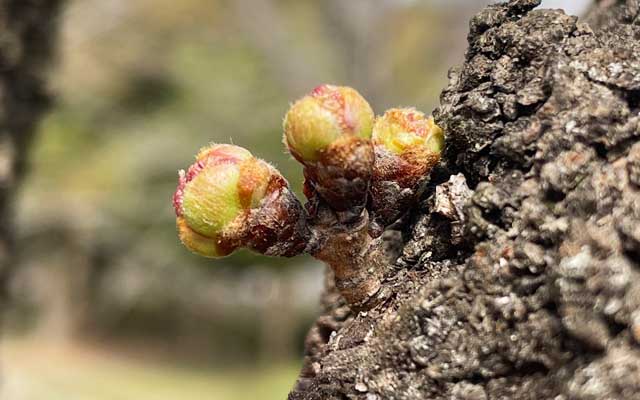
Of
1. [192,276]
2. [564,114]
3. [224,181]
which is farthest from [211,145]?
[192,276]

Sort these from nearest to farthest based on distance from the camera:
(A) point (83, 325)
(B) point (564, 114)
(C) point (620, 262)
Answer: (C) point (620, 262)
(B) point (564, 114)
(A) point (83, 325)

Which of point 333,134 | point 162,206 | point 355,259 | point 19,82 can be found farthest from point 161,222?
point 333,134

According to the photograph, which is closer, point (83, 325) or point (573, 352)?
point (573, 352)

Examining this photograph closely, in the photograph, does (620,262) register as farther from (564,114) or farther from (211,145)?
(211,145)

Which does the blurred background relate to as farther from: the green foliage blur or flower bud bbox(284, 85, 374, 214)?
flower bud bbox(284, 85, 374, 214)

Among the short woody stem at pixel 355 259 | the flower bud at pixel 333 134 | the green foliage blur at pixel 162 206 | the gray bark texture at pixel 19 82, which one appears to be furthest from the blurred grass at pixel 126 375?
the flower bud at pixel 333 134

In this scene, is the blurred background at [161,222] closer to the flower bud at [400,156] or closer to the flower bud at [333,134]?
the flower bud at [400,156]
